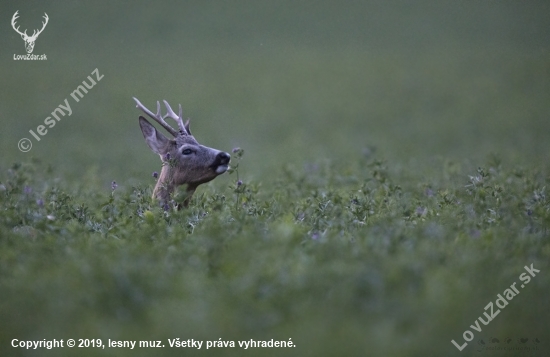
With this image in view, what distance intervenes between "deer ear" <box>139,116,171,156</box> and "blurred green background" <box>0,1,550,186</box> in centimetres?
375

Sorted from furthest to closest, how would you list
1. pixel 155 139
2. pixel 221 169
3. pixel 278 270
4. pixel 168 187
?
pixel 155 139 < pixel 168 187 < pixel 221 169 < pixel 278 270

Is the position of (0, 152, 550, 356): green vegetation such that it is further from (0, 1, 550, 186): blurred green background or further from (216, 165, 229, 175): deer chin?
(0, 1, 550, 186): blurred green background

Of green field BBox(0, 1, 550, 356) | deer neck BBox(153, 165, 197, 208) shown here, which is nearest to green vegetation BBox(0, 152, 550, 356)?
green field BBox(0, 1, 550, 356)

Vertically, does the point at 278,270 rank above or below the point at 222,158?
below

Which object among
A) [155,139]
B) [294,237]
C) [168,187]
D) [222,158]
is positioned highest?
[155,139]

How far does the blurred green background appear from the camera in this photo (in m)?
16.8

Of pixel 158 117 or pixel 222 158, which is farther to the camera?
pixel 158 117

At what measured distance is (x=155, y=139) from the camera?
27.4ft

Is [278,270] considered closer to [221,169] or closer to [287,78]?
[221,169]

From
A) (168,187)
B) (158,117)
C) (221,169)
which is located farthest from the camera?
(158,117)

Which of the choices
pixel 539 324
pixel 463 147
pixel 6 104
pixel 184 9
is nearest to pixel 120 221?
pixel 539 324

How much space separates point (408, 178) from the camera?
10273 mm

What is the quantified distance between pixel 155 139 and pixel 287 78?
68.1ft

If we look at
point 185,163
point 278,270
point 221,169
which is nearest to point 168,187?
point 185,163
